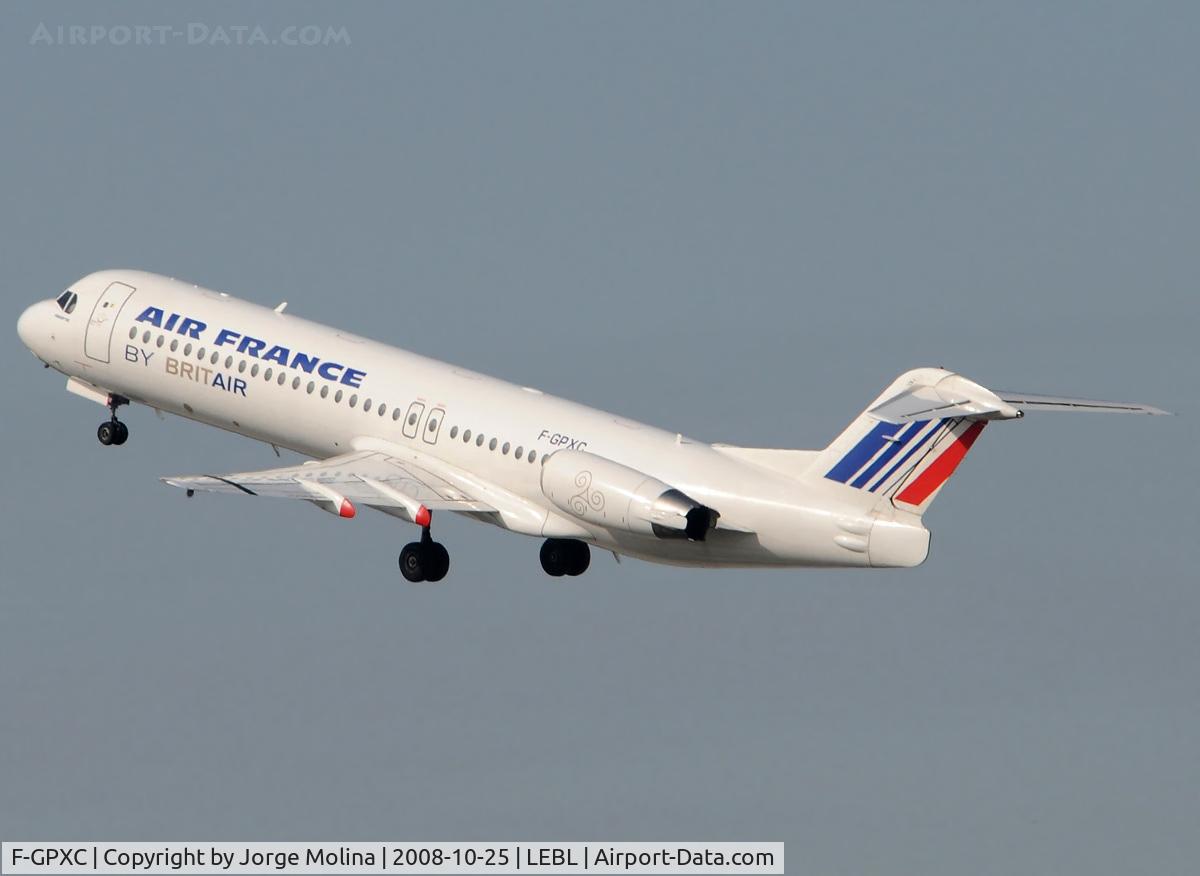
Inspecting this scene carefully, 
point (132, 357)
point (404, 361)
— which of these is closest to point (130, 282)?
point (132, 357)

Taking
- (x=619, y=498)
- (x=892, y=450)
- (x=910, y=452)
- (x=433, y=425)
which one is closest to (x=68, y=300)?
(x=433, y=425)

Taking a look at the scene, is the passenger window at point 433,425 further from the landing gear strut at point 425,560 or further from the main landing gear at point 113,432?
the main landing gear at point 113,432

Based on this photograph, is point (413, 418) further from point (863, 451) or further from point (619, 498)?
point (863, 451)

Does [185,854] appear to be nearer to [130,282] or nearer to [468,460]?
[468,460]

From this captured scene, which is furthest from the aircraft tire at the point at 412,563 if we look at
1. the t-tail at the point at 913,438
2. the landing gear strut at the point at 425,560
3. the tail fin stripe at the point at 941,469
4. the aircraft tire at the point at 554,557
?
the tail fin stripe at the point at 941,469

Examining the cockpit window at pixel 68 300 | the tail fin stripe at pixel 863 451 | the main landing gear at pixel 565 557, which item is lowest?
the tail fin stripe at pixel 863 451

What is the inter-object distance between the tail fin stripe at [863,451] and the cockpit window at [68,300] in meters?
19.2

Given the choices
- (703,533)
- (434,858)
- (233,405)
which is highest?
(233,405)

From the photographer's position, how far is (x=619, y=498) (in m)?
56.9

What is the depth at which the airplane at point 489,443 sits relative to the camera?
2194 inches

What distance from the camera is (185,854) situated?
54.9 metres

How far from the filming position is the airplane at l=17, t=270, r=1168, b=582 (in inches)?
2194

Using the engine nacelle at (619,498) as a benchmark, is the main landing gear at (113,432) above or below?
above

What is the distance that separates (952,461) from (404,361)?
12.3m
